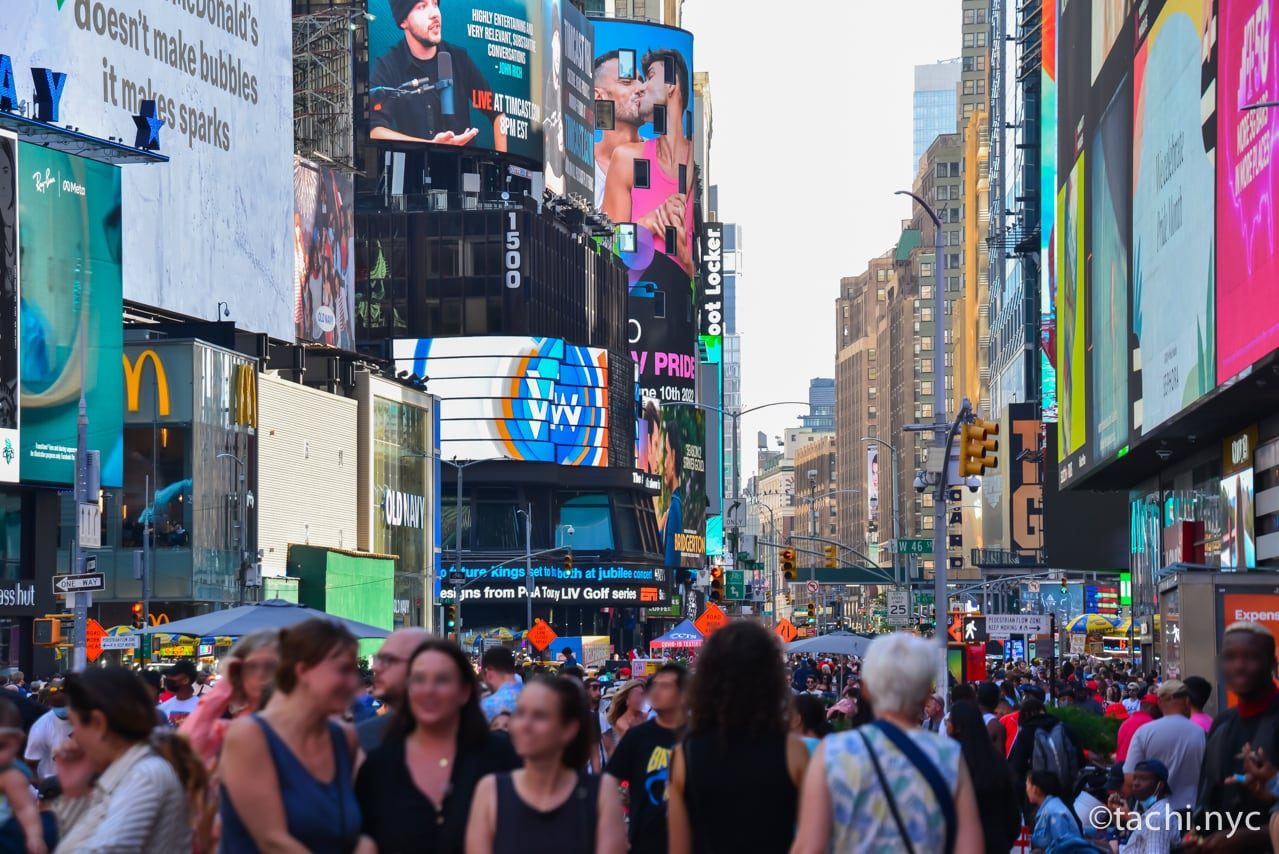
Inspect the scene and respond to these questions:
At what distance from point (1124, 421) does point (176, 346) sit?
1713 inches

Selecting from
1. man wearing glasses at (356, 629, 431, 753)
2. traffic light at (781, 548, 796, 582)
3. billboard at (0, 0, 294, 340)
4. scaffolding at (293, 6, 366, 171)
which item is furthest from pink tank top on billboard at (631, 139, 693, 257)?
man wearing glasses at (356, 629, 431, 753)

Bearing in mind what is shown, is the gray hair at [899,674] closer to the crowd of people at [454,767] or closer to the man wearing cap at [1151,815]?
the crowd of people at [454,767]

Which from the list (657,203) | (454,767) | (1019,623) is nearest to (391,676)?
(454,767)

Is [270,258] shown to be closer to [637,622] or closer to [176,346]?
[176,346]

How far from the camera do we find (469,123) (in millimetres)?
128375

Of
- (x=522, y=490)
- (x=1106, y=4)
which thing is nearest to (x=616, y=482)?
(x=522, y=490)

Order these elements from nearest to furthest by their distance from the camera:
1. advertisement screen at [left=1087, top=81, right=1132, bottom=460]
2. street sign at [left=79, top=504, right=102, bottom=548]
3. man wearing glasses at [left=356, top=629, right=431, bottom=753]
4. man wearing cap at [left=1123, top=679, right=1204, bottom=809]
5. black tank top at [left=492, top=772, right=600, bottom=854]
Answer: black tank top at [left=492, top=772, right=600, bottom=854]
man wearing glasses at [left=356, top=629, right=431, bottom=753]
man wearing cap at [left=1123, top=679, right=1204, bottom=809]
street sign at [left=79, top=504, right=102, bottom=548]
advertisement screen at [left=1087, top=81, right=1132, bottom=460]

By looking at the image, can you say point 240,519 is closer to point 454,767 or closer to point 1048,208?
point 1048,208

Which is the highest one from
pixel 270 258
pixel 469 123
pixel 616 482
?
pixel 469 123

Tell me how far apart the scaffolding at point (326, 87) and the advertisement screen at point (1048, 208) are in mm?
32409

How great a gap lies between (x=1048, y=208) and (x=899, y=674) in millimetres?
85701

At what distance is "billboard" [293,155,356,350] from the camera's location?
318 ft

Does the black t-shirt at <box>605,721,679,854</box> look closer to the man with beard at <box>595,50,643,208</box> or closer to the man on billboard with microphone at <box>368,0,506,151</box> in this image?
the man on billboard with microphone at <box>368,0,506,151</box>

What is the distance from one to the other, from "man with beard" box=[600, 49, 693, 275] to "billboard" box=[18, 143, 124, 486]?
8872cm
